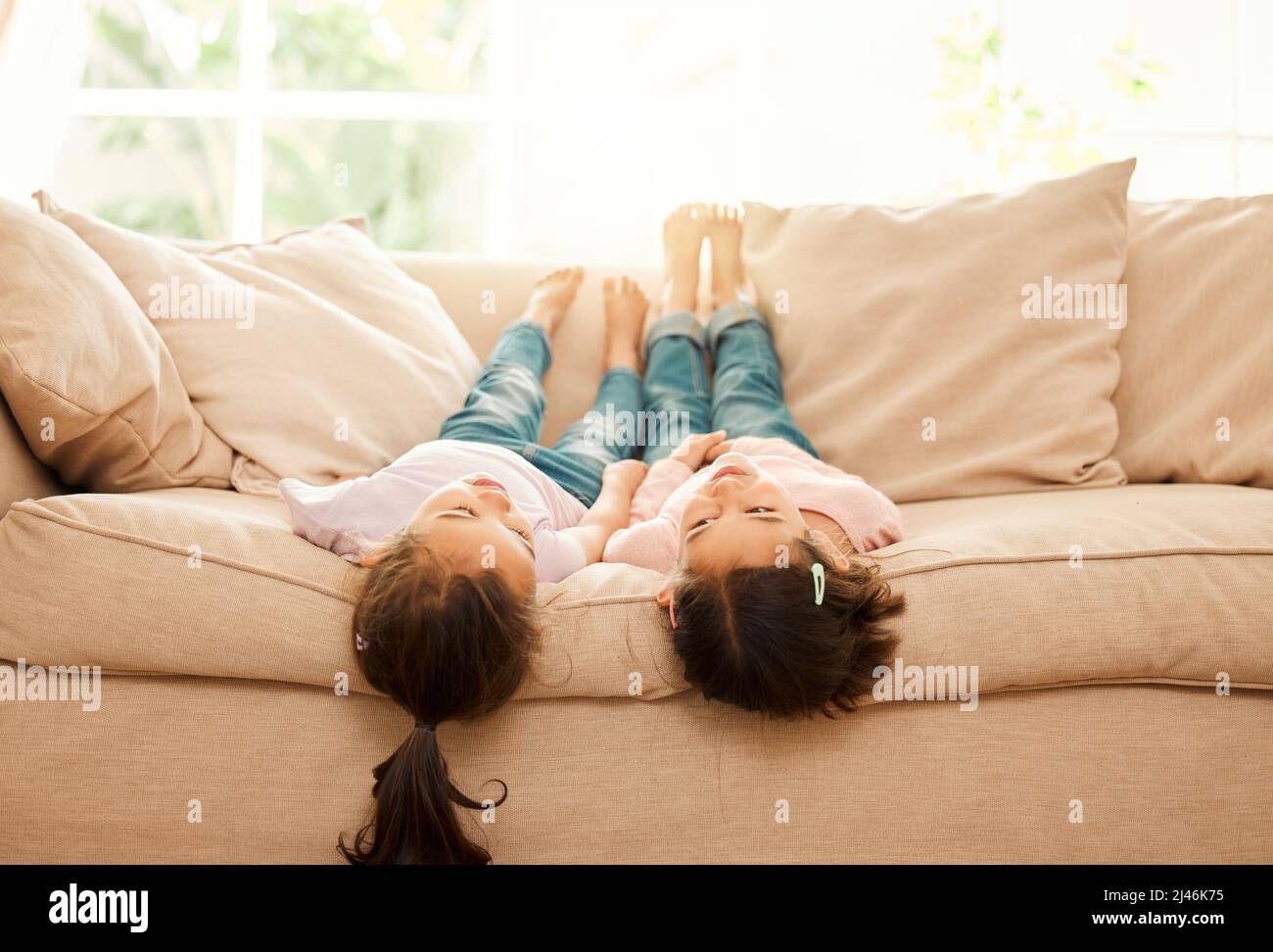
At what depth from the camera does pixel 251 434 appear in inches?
62.6

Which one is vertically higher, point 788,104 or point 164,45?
point 164,45

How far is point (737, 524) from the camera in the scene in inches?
49.9

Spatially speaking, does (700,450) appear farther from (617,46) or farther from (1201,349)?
(617,46)

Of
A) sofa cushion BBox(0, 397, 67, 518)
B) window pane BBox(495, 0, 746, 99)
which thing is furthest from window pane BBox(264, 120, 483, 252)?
sofa cushion BBox(0, 397, 67, 518)

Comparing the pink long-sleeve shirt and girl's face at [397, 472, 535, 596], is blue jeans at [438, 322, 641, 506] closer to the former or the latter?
the pink long-sleeve shirt

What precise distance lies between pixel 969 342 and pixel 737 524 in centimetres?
73

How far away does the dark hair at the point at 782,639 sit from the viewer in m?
1.11

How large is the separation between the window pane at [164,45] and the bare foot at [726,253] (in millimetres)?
2592

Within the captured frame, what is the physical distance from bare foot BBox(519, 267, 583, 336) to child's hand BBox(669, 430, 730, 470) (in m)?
0.42

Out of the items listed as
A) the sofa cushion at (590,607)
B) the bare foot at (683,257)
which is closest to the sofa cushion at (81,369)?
the sofa cushion at (590,607)

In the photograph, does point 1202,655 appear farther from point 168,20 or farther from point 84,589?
point 168,20

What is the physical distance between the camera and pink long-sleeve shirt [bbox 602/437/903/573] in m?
1.44

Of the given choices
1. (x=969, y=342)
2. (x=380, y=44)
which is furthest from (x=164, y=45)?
(x=969, y=342)
